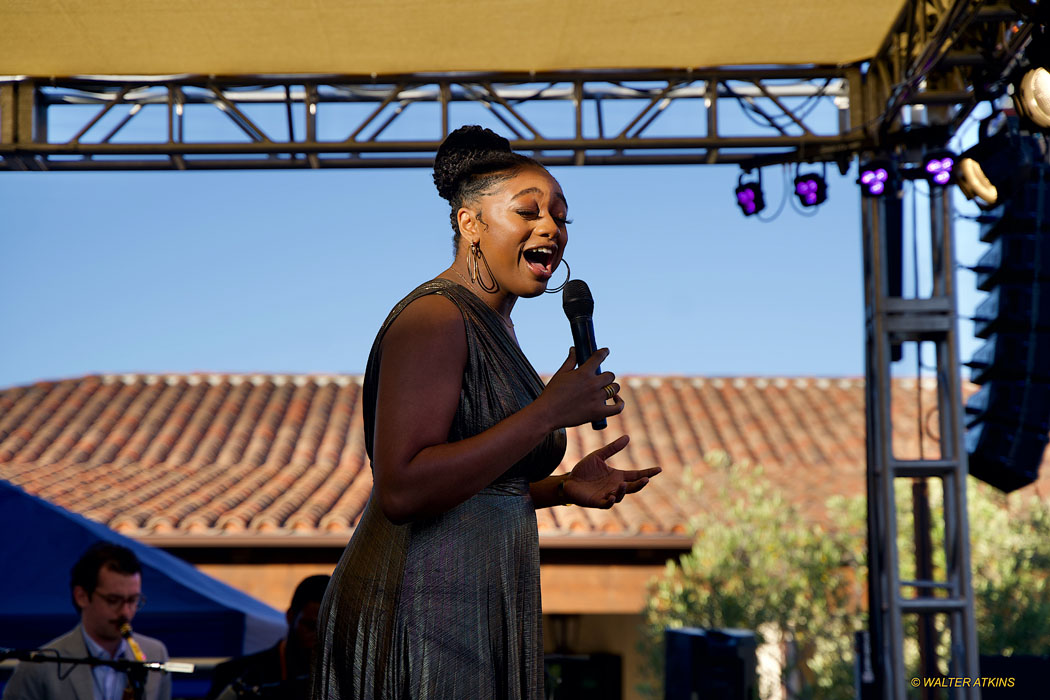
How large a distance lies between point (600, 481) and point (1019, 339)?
622cm

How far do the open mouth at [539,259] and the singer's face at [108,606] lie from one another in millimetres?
3567

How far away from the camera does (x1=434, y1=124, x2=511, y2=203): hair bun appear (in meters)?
1.73

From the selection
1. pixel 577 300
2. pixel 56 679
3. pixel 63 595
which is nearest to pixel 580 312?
pixel 577 300

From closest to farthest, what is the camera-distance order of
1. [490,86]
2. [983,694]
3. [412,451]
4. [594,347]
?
[412,451] → [594,347] → [983,694] → [490,86]

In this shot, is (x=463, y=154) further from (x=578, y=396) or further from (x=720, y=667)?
(x=720, y=667)

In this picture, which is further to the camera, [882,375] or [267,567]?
[267,567]

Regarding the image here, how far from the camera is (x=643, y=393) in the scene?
1773 centimetres

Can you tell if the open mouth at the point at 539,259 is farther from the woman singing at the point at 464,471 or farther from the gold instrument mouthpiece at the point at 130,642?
the gold instrument mouthpiece at the point at 130,642

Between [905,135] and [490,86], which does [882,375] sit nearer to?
[905,135]

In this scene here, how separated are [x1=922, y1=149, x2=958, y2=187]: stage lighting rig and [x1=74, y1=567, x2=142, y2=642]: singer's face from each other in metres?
4.99

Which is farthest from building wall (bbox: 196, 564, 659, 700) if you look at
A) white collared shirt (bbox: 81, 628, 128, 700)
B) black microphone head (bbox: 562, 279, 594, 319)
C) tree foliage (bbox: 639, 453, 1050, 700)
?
black microphone head (bbox: 562, 279, 594, 319)

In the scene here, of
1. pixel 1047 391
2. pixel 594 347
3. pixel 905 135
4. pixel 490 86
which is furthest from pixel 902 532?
pixel 594 347

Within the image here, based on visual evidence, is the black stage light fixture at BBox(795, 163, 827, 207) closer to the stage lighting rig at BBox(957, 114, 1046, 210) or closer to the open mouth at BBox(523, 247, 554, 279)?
the stage lighting rig at BBox(957, 114, 1046, 210)

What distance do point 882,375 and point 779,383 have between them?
11148 mm
